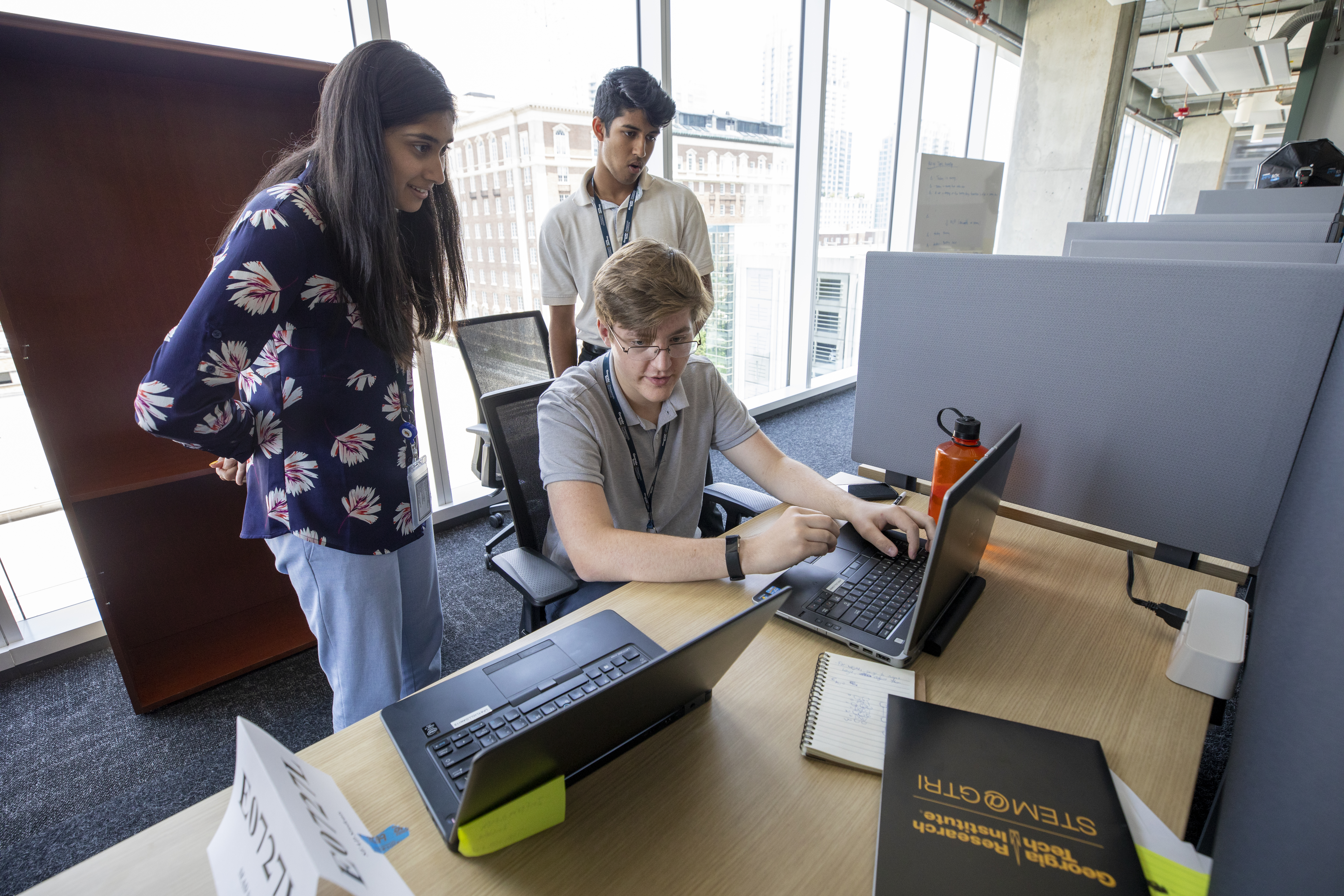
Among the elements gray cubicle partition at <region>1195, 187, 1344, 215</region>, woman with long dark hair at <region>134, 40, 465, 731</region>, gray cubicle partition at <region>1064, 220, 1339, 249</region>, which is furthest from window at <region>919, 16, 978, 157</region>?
woman with long dark hair at <region>134, 40, 465, 731</region>

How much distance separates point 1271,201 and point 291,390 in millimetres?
4667

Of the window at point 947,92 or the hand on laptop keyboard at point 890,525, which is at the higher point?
the window at point 947,92

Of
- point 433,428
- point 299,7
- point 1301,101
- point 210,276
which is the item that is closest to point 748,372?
point 433,428

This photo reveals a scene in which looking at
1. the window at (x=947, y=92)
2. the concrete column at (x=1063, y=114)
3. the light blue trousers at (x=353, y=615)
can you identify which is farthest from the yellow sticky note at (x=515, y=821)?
the window at (x=947, y=92)

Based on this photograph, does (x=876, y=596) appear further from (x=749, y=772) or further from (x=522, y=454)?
(x=522, y=454)

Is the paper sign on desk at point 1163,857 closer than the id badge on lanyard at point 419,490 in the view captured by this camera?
Yes

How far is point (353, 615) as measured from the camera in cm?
120

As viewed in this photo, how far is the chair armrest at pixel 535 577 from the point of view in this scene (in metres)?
1.11

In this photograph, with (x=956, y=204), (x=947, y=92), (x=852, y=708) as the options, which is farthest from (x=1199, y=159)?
(x=852, y=708)

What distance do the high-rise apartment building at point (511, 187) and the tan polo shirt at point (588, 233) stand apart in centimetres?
42

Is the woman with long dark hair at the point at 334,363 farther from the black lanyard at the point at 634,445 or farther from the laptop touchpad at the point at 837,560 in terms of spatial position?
the laptop touchpad at the point at 837,560

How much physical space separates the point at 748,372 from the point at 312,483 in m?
3.68

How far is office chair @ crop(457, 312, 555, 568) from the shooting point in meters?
2.24

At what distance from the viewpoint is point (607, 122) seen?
7.01 ft
